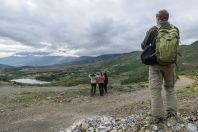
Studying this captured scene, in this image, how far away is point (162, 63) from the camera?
31.9 feet

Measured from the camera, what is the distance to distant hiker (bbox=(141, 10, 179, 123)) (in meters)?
9.49

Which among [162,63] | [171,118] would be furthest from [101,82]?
[162,63]

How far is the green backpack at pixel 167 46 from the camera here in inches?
372

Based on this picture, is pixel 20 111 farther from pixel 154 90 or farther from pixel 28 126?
pixel 154 90

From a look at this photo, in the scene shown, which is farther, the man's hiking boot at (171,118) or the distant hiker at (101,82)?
the distant hiker at (101,82)

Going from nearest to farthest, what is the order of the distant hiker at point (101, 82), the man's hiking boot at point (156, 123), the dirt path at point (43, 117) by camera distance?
the man's hiking boot at point (156, 123) → the dirt path at point (43, 117) → the distant hiker at point (101, 82)

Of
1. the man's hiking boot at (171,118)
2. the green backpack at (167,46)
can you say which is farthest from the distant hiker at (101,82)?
the green backpack at (167,46)

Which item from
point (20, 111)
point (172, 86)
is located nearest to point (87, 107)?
point (20, 111)

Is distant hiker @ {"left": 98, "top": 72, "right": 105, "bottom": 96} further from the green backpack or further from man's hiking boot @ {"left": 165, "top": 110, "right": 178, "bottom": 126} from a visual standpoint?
the green backpack

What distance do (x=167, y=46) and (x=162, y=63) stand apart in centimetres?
51

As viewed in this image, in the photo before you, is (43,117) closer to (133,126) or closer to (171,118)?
(133,126)

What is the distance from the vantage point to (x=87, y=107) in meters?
22.8

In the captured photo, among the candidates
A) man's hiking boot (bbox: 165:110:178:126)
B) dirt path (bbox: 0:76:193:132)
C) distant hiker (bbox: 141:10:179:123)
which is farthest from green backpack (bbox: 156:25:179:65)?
dirt path (bbox: 0:76:193:132)

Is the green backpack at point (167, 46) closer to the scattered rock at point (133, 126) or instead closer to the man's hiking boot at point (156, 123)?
the man's hiking boot at point (156, 123)
